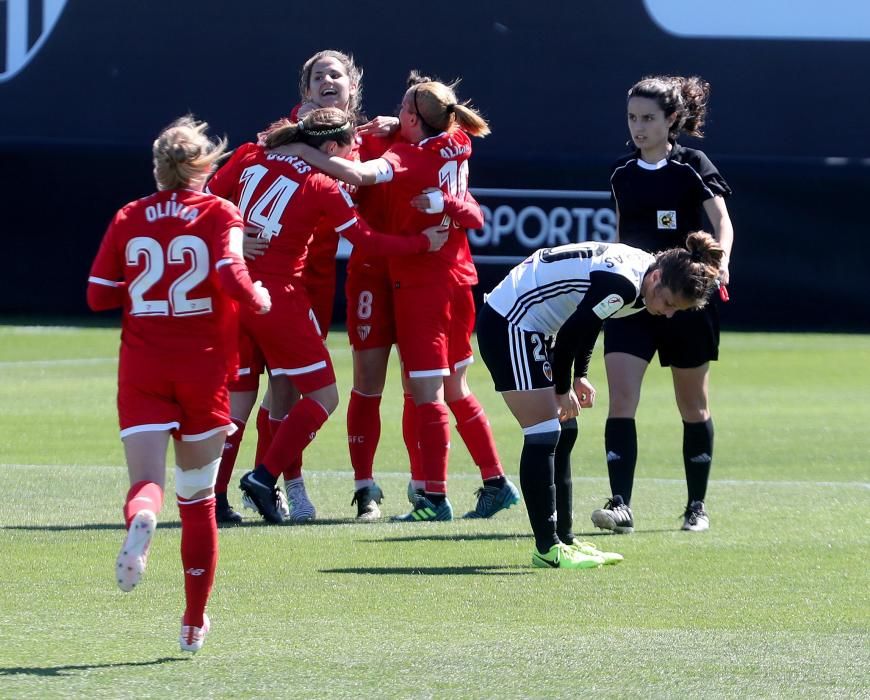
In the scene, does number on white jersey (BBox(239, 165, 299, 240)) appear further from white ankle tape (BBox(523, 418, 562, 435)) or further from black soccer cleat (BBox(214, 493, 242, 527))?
white ankle tape (BBox(523, 418, 562, 435))

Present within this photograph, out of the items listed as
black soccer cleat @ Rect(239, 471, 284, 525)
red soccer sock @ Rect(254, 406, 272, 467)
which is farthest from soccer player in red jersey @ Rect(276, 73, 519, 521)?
red soccer sock @ Rect(254, 406, 272, 467)

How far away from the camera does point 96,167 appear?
17.0m

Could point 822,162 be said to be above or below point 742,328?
above

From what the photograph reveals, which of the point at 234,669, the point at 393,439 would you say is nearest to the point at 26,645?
the point at 234,669

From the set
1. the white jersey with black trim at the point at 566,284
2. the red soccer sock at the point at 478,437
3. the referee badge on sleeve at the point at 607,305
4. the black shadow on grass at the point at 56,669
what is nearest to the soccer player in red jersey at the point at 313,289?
the red soccer sock at the point at 478,437

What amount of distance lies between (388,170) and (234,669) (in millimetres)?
3271

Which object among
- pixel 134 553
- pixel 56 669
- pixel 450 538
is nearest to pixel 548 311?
pixel 450 538

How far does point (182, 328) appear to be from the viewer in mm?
4863

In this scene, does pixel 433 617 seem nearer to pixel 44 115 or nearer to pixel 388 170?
pixel 388 170

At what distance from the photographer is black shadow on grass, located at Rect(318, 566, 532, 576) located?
618 centimetres

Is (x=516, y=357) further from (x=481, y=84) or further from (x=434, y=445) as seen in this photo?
(x=481, y=84)

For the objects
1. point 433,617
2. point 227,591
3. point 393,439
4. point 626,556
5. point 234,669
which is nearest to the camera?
point 234,669

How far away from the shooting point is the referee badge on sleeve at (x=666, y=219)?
289 inches

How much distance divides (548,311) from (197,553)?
2.00m
